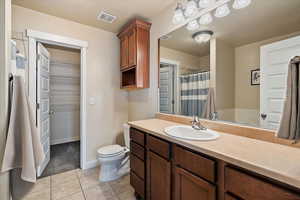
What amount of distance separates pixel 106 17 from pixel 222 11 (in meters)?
1.59

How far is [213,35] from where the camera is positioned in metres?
1.48

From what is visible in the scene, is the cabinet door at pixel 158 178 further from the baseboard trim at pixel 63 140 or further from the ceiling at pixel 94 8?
the baseboard trim at pixel 63 140

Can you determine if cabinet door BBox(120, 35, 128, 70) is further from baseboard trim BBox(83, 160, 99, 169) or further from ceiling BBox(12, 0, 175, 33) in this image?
baseboard trim BBox(83, 160, 99, 169)

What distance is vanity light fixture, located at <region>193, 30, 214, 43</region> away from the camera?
4.95 feet

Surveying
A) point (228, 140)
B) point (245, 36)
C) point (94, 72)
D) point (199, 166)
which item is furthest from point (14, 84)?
point (245, 36)

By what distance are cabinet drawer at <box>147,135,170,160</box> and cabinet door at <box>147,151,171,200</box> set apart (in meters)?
0.05

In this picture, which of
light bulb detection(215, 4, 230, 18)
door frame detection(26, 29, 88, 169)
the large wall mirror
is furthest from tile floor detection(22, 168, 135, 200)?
light bulb detection(215, 4, 230, 18)

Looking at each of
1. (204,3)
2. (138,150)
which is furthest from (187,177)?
(204,3)

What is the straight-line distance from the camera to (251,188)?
27.1 inches

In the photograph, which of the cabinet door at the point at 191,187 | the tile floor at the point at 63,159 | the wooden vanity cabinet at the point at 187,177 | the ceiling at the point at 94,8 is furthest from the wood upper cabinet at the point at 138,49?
the tile floor at the point at 63,159

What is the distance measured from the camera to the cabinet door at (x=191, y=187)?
0.87 metres

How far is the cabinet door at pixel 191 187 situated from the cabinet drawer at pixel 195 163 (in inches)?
1.6

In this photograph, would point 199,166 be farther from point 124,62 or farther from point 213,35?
point 124,62

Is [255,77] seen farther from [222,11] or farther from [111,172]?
[111,172]
